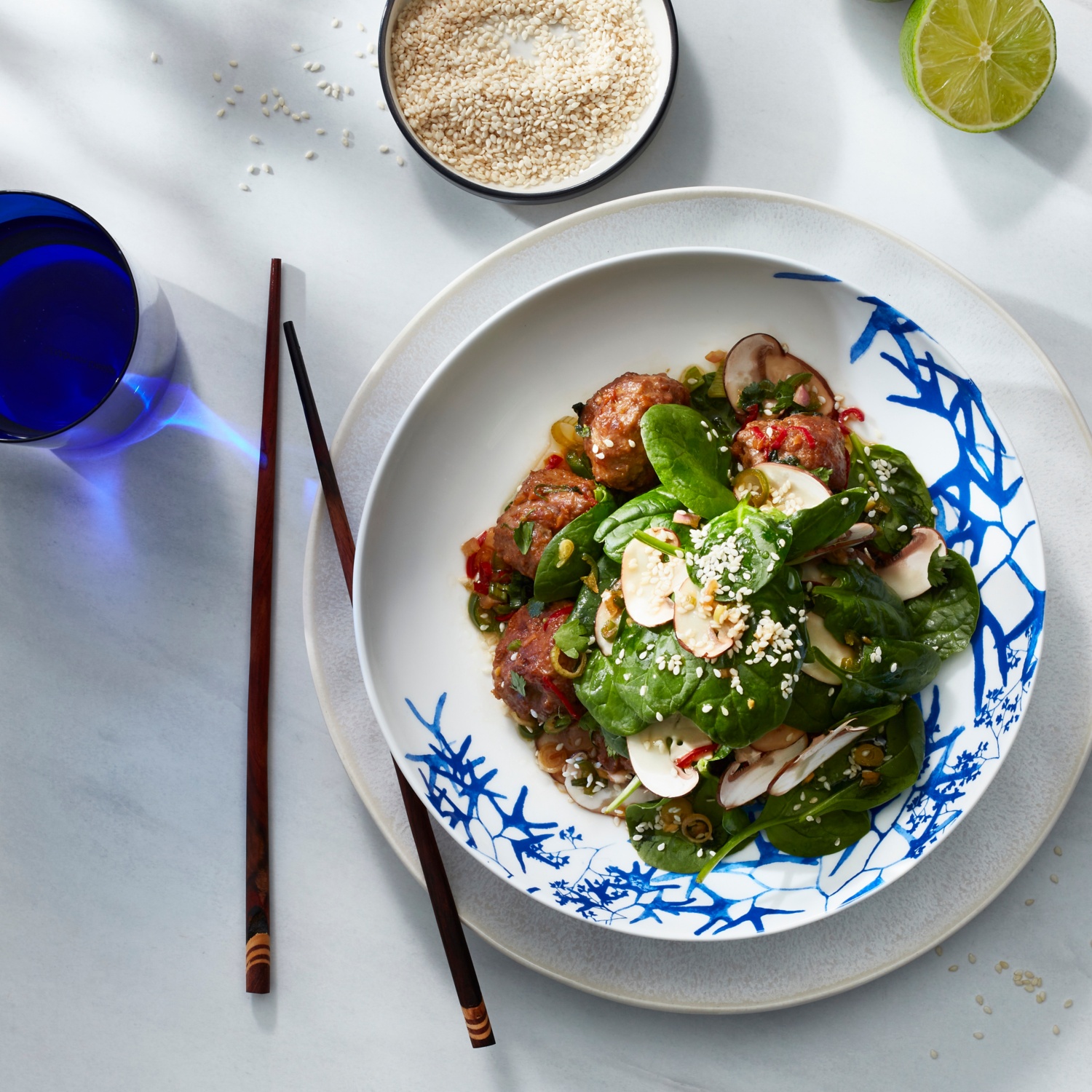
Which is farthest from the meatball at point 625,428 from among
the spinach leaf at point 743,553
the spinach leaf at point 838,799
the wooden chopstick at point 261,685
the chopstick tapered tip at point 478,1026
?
the chopstick tapered tip at point 478,1026

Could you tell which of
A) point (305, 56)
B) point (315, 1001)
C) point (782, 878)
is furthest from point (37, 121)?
point (782, 878)

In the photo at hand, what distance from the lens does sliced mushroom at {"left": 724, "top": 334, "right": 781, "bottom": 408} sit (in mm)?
2211

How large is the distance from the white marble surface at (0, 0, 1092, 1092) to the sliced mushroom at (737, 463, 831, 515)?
1.05 meters

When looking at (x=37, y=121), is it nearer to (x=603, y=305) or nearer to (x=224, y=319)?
(x=224, y=319)

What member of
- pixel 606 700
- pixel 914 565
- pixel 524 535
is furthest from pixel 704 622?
pixel 914 565

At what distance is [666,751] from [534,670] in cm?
38

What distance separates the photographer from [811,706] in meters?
2.00

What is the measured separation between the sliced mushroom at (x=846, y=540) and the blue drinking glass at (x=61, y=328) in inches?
73.2

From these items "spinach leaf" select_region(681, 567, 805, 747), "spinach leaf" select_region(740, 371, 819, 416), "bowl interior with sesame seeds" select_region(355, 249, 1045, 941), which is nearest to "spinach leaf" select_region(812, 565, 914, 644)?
"bowl interior with sesame seeds" select_region(355, 249, 1045, 941)

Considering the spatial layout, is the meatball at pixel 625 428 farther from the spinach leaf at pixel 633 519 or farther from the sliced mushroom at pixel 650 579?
the sliced mushroom at pixel 650 579

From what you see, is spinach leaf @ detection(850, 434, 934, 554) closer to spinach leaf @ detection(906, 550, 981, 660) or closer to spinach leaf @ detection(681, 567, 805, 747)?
spinach leaf @ detection(906, 550, 981, 660)

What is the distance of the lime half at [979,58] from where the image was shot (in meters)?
2.32

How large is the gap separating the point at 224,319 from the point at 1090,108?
2.71 meters

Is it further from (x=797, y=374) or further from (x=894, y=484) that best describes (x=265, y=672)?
(x=894, y=484)
